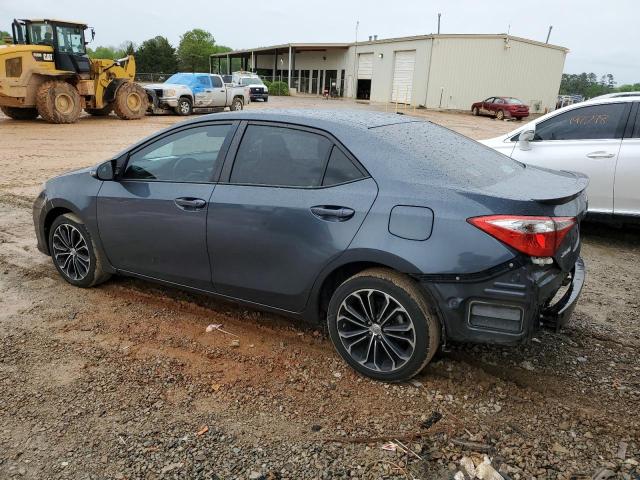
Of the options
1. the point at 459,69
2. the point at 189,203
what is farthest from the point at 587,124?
the point at 459,69

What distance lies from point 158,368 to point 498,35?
3714 cm

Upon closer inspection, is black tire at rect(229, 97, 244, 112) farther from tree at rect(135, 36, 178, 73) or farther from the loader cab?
tree at rect(135, 36, 178, 73)

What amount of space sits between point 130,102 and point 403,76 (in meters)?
25.2

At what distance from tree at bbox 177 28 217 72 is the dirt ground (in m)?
80.1

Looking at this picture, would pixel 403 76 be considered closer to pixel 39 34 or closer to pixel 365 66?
pixel 365 66

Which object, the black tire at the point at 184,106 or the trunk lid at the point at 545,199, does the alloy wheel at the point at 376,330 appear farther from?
the black tire at the point at 184,106

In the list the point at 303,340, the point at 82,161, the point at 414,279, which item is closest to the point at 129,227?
the point at 303,340

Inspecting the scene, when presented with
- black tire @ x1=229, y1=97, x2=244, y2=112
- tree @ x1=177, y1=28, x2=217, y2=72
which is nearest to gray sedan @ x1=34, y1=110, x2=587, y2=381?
black tire @ x1=229, y1=97, x2=244, y2=112

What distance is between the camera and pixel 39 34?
1744 centimetres

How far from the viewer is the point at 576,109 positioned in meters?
6.12

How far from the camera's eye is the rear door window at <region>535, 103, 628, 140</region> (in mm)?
5855

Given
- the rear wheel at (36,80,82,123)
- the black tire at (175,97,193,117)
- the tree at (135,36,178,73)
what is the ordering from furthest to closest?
the tree at (135,36,178,73) < the black tire at (175,97,193,117) < the rear wheel at (36,80,82,123)

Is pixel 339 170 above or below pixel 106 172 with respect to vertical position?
above

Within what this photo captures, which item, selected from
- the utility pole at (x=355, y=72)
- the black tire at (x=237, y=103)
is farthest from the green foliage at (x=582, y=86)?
the black tire at (x=237, y=103)
